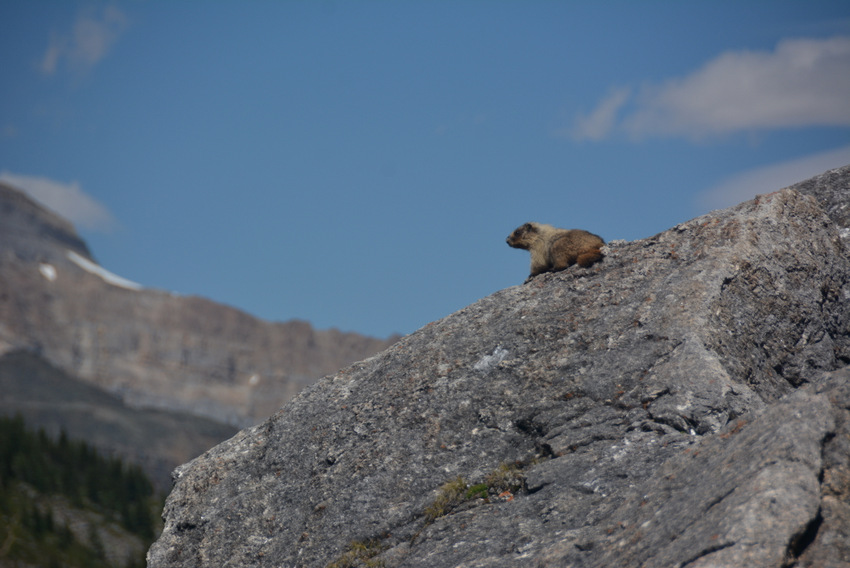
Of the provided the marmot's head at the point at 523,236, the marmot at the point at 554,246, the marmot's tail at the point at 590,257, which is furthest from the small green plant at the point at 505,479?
the marmot's head at the point at 523,236

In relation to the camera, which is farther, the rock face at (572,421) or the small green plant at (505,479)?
the small green plant at (505,479)

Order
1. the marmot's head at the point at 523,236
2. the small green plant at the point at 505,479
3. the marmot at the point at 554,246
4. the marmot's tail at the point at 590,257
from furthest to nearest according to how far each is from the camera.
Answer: the marmot's head at the point at 523,236, the marmot at the point at 554,246, the marmot's tail at the point at 590,257, the small green plant at the point at 505,479

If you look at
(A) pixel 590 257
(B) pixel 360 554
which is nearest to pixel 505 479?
(B) pixel 360 554

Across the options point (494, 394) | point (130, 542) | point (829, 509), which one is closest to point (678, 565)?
point (829, 509)

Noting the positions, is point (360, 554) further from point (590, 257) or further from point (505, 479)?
point (590, 257)

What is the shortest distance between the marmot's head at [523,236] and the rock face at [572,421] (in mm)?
4610

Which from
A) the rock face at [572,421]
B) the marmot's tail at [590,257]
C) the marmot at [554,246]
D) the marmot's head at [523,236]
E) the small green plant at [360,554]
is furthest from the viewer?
the marmot's head at [523,236]

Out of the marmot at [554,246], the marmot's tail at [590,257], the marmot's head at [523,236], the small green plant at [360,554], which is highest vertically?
the marmot's head at [523,236]

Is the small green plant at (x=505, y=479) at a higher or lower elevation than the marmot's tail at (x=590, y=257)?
lower

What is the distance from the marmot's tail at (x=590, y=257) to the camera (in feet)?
38.3

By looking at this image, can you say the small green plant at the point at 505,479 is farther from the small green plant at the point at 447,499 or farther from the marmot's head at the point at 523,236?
the marmot's head at the point at 523,236

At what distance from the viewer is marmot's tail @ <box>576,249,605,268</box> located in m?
11.7

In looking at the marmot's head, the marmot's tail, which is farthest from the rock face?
the marmot's head

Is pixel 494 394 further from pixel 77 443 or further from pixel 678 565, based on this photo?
pixel 77 443
